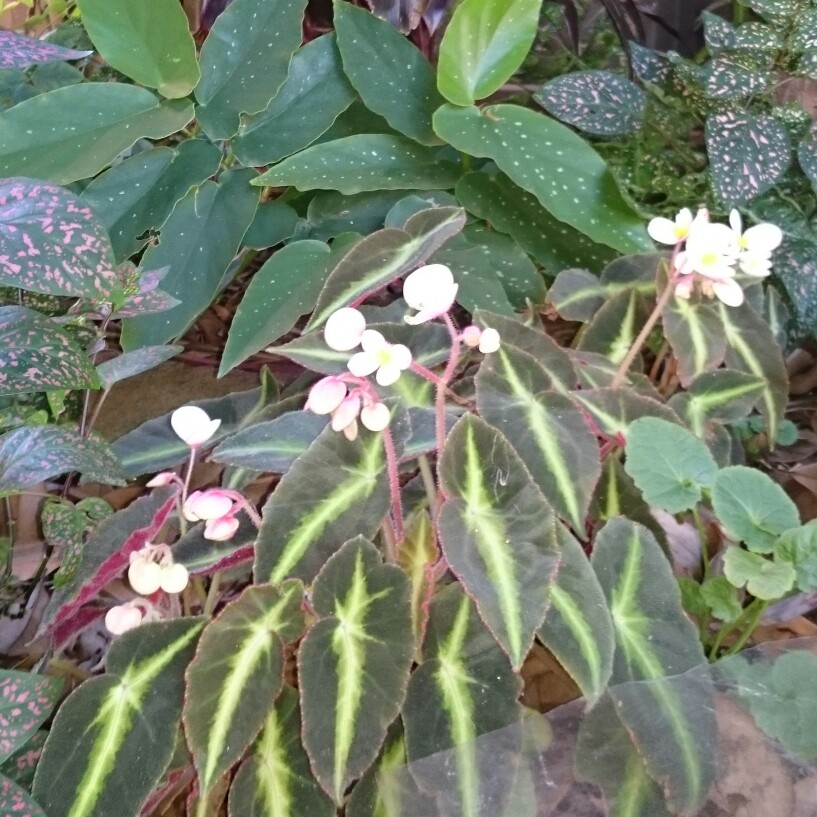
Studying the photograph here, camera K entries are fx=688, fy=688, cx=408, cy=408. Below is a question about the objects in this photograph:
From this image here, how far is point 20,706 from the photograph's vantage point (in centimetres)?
52

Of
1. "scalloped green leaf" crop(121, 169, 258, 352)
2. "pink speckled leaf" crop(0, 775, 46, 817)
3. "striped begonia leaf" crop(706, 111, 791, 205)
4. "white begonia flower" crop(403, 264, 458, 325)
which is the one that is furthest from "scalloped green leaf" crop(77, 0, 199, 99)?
"pink speckled leaf" crop(0, 775, 46, 817)

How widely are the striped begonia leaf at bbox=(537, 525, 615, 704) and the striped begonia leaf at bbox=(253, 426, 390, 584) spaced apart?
0.53 ft

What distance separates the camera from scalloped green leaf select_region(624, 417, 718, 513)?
0.60 meters

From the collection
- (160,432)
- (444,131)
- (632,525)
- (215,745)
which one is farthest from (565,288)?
(215,745)

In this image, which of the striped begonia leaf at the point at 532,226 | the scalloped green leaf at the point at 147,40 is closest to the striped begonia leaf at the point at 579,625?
the striped begonia leaf at the point at 532,226

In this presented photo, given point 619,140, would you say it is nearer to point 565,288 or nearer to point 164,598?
point 565,288

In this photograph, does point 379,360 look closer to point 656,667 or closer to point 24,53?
point 656,667

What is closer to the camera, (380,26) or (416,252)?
(416,252)

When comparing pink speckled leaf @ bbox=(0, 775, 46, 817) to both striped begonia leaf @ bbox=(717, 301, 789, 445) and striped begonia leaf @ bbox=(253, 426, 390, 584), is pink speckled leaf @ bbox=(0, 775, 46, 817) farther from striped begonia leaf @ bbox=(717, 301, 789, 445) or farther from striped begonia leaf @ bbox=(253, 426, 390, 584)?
striped begonia leaf @ bbox=(717, 301, 789, 445)

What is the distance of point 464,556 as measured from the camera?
1.73 ft

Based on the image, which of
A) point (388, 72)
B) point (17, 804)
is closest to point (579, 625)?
point (17, 804)

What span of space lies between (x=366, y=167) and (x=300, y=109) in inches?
A: 5.5

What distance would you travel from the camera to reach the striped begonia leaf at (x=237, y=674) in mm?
511

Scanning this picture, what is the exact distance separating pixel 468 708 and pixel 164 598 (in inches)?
12.5
